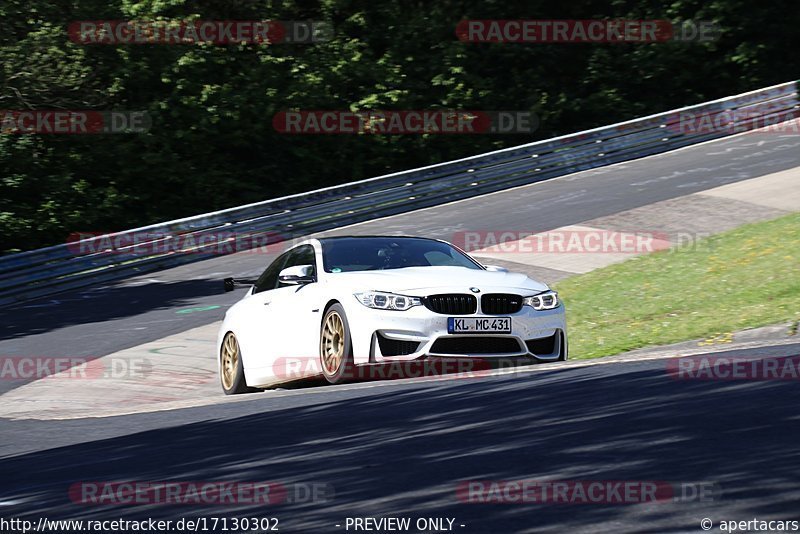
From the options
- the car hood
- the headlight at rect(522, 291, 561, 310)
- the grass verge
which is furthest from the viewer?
the grass verge

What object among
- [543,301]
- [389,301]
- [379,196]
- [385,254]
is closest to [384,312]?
[389,301]

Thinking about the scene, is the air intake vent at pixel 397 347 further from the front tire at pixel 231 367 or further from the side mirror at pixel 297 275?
the front tire at pixel 231 367

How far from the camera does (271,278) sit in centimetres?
1220

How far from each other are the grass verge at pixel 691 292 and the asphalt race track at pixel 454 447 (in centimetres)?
264

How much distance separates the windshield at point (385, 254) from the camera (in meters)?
11.4

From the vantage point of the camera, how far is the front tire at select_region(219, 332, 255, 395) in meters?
12.1

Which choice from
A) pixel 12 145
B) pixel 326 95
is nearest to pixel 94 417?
pixel 12 145

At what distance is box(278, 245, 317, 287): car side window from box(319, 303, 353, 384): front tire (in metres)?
0.86

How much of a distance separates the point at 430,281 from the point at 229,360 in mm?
2922

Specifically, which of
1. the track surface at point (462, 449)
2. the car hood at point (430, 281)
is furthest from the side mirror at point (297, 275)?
the track surface at point (462, 449)

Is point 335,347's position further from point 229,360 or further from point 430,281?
point 229,360

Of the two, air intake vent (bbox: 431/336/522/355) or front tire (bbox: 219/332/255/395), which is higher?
air intake vent (bbox: 431/336/522/355)

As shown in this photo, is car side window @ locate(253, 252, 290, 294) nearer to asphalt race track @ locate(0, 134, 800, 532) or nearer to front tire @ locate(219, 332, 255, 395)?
front tire @ locate(219, 332, 255, 395)

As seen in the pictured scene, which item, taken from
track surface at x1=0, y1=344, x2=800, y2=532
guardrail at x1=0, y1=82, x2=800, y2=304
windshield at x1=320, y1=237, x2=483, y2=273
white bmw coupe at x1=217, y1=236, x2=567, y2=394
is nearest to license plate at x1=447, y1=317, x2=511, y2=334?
white bmw coupe at x1=217, y1=236, x2=567, y2=394
